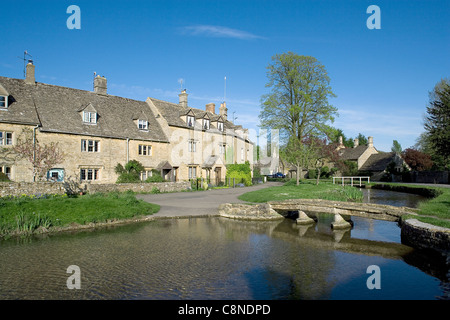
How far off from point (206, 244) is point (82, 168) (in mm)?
21434

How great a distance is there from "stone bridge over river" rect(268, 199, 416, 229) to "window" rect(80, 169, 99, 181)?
63.6 feet

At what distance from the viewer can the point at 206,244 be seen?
14234 mm

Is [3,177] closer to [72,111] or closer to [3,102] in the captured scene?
[3,102]

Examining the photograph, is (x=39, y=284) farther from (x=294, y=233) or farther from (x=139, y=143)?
(x=139, y=143)

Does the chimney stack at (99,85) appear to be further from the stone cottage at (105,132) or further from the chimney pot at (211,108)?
the chimney pot at (211,108)

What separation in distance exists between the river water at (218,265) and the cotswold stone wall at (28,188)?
8584 millimetres

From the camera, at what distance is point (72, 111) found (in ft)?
105

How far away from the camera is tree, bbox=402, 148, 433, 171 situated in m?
59.1

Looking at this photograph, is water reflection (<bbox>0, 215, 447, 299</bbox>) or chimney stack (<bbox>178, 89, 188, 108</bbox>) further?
chimney stack (<bbox>178, 89, 188, 108</bbox>)

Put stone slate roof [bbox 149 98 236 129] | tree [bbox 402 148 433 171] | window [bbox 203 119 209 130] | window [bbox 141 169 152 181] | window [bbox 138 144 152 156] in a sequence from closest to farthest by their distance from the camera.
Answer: window [bbox 141 169 152 181] → window [bbox 138 144 152 156] → stone slate roof [bbox 149 98 236 129] → window [bbox 203 119 209 130] → tree [bbox 402 148 433 171]

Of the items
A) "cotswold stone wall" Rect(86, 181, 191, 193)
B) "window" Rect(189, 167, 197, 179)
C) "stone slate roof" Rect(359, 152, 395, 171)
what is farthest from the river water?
"stone slate roof" Rect(359, 152, 395, 171)

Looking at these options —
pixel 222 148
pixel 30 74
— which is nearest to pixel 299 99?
pixel 222 148

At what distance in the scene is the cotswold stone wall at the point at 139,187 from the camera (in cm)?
2697

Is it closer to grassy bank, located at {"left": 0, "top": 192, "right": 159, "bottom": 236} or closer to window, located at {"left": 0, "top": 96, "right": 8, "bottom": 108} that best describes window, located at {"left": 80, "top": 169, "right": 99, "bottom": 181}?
→ window, located at {"left": 0, "top": 96, "right": 8, "bottom": 108}
